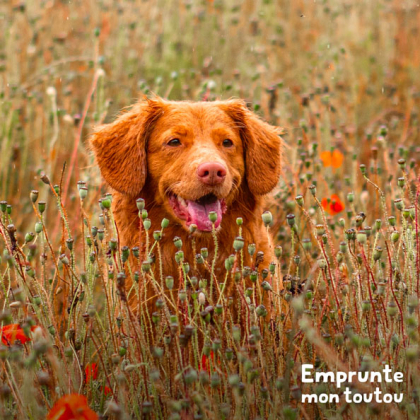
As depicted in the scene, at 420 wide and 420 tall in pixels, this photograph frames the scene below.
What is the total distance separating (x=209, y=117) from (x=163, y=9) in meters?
4.44

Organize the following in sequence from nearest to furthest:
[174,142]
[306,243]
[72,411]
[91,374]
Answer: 1. [72,411]
2. [91,374]
3. [306,243]
4. [174,142]

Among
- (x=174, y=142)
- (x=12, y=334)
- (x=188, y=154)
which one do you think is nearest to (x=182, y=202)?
(x=188, y=154)

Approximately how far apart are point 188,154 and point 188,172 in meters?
→ 0.18

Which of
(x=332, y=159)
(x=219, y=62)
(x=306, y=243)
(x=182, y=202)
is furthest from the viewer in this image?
(x=219, y=62)

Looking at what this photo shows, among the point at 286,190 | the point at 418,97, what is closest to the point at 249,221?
the point at 286,190

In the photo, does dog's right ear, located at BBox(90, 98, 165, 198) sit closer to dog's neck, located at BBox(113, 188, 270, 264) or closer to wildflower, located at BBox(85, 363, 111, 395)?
dog's neck, located at BBox(113, 188, 270, 264)

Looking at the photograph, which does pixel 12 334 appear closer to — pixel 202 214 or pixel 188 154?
pixel 202 214

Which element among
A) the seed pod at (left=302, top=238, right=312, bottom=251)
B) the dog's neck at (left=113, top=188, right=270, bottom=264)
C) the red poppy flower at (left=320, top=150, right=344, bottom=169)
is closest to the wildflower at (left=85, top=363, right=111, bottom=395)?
the dog's neck at (left=113, top=188, right=270, bottom=264)

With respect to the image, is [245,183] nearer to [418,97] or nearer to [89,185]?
[89,185]

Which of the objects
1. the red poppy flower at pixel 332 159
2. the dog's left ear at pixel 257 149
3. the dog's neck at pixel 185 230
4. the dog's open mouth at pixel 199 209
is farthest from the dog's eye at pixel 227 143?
the red poppy flower at pixel 332 159

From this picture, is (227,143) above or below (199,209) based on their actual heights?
above

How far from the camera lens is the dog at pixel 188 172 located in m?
3.39

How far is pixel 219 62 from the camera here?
694 cm

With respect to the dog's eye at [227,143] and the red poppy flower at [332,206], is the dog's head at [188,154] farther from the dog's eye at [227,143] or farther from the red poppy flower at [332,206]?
the red poppy flower at [332,206]
